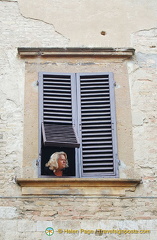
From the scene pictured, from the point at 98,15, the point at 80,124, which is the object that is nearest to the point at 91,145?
the point at 80,124

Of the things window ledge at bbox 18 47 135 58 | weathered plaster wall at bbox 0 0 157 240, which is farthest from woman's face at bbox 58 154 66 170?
window ledge at bbox 18 47 135 58

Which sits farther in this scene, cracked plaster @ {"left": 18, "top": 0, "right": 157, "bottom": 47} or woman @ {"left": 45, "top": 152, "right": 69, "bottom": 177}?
cracked plaster @ {"left": 18, "top": 0, "right": 157, "bottom": 47}

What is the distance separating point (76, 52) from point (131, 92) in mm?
1079

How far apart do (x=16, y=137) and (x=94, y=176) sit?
129 centimetres

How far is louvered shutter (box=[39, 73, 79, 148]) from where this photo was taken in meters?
8.33

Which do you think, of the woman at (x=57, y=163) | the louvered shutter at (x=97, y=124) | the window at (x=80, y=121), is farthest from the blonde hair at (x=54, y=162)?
the louvered shutter at (x=97, y=124)

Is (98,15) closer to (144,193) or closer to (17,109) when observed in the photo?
(17,109)

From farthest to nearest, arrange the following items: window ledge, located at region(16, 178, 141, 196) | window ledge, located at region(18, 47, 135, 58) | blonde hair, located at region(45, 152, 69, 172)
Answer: window ledge, located at region(18, 47, 135, 58), blonde hair, located at region(45, 152, 69, 172), window ledge, located at region(16, 178, 141, 196)

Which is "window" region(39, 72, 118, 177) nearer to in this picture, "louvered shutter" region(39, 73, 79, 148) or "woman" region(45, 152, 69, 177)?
"louvered shutter" region(39, 73, 79, 148)

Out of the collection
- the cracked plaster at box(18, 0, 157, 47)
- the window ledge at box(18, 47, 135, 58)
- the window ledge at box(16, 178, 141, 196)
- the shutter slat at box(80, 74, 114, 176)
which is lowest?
the window ledge at box(16, 178, 141, 196)

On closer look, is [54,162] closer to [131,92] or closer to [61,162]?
[61,162]

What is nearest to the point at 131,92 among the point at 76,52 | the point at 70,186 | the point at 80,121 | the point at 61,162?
the point at 80,121

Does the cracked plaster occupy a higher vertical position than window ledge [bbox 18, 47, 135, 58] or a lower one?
higher

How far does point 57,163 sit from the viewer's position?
827 cm
